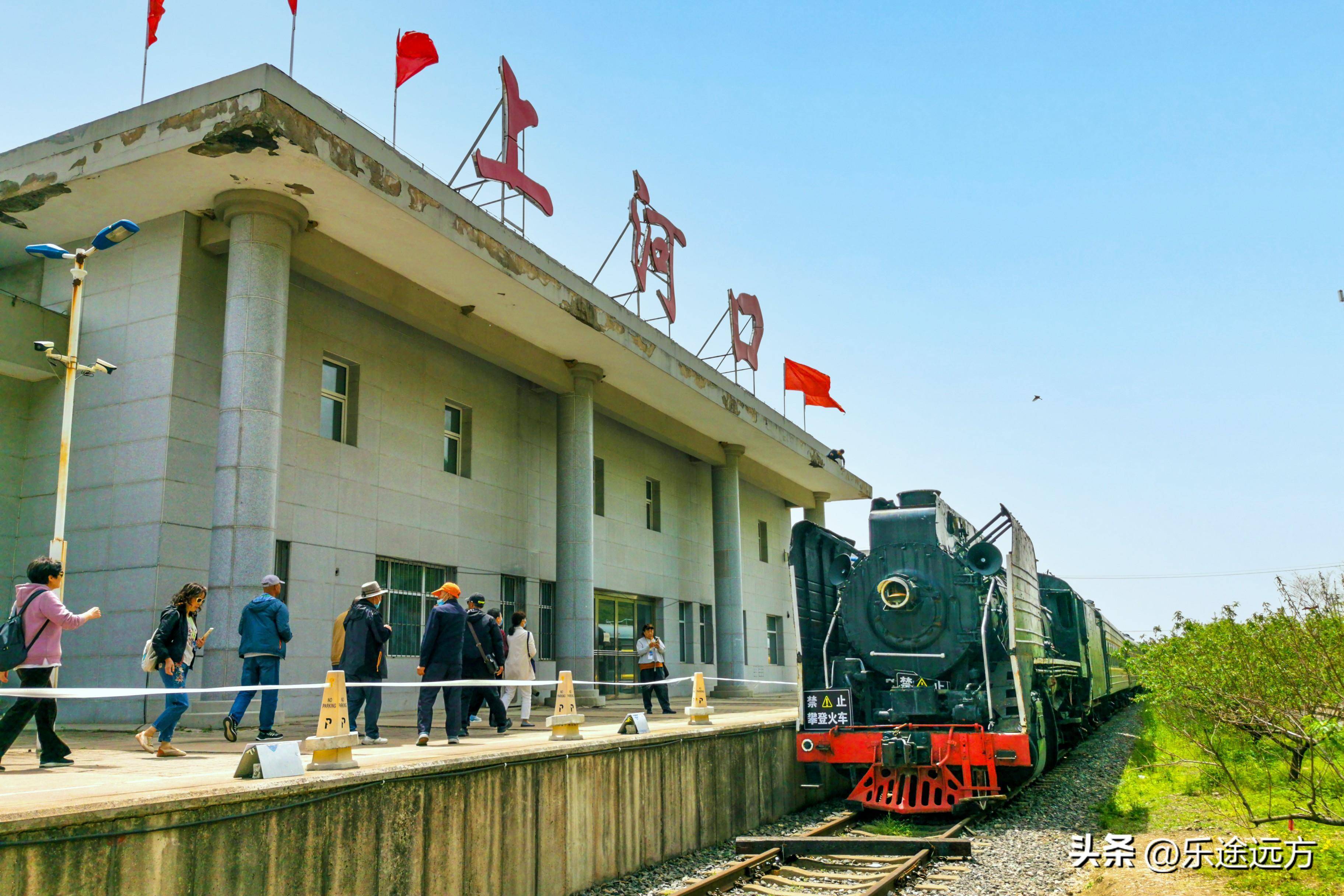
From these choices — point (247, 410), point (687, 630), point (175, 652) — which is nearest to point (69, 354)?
point (247, 410)

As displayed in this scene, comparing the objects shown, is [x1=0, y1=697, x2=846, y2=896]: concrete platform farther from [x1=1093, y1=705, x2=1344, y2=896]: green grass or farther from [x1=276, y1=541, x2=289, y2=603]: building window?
[x1=1093, y1=705, x2=1344, y2=896]: green grass

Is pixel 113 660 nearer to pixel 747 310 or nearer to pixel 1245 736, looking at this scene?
pixel 1245 736

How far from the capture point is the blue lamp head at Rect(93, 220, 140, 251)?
35.1 ft

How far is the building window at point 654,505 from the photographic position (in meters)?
25.5

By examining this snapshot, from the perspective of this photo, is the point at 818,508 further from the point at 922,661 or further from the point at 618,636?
the point at 922,661

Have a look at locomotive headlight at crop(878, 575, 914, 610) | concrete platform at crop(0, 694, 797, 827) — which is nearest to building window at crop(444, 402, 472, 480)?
concrete platform at crop(0, 694, 797, 827)

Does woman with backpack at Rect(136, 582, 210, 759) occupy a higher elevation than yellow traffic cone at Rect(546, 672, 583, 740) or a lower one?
higher

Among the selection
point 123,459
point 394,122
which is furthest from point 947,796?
point 394,122

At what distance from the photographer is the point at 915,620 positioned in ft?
36.1

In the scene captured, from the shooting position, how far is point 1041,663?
472 inches

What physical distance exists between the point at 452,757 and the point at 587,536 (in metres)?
12.7

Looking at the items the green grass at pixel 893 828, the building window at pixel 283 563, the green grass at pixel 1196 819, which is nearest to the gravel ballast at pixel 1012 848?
the green grass at pixel 1196 819

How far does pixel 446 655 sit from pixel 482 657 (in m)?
1.15

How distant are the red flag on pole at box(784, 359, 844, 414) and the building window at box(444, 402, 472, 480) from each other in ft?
43.0
